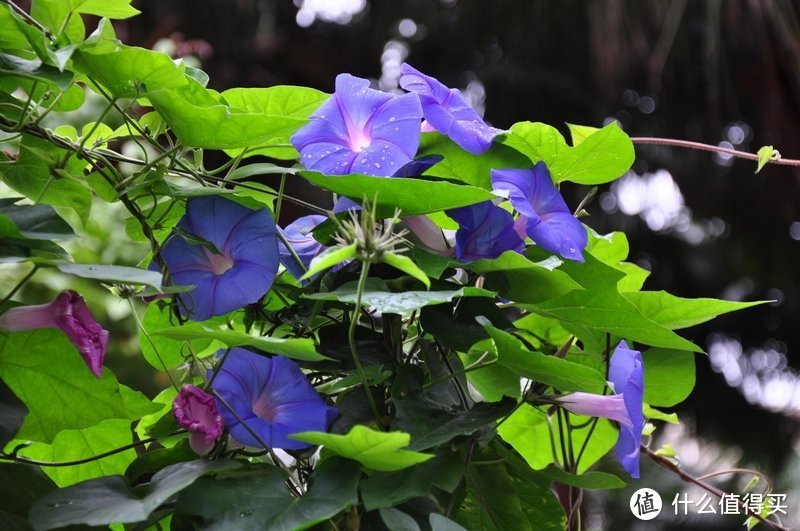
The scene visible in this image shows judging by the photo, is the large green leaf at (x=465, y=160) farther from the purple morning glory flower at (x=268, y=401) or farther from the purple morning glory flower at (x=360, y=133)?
the purple morning glory flower at (x=268, y=401)

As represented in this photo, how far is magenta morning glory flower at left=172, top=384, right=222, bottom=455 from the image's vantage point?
43cm

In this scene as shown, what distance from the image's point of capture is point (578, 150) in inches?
20.5

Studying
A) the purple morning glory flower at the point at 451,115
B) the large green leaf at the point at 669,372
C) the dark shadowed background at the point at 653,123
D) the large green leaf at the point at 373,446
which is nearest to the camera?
the large green leaf at the point at 373,446

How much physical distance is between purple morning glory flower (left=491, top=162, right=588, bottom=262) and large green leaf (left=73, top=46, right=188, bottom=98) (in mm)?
174

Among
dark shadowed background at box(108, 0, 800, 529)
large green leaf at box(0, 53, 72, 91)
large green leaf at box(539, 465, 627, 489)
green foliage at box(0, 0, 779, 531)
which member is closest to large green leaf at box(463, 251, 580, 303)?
green foliage at box(0, 0, 779, 531)

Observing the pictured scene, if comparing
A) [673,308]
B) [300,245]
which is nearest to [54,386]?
[300,245]

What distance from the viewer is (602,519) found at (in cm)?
328

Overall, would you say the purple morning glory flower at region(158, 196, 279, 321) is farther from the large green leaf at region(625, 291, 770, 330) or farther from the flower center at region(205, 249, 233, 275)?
the large green leaf at region(625, 291, 770, 330)

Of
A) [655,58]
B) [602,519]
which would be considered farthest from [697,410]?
[655,58]

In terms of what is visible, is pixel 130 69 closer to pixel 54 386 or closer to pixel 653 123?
pixel 54 386

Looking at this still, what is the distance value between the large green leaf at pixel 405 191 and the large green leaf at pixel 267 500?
13cm

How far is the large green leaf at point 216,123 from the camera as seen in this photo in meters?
0.42

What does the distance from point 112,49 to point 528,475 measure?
0.33 m

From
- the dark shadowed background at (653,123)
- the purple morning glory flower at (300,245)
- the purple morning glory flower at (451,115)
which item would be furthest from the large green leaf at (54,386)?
the dark shadowed background at (653,123)
